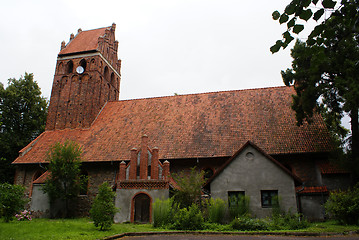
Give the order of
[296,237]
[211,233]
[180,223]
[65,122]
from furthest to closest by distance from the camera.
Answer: [65,122]
[180,223]
[211,233]
[296,237]

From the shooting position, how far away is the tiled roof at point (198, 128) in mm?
19469

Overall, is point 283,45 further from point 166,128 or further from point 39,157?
point 39,157

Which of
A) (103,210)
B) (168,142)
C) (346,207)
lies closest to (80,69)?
(168,142)

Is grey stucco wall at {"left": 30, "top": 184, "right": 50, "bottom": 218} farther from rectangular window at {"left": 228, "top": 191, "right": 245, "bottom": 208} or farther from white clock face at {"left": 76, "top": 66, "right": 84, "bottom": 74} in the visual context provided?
rectangular window at {"left": 228, "top": 191, "right": 245, "bottom": 208}

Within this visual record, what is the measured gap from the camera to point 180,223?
13047 mm

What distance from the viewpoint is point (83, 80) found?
2797cm

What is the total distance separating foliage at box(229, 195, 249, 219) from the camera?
14289 mm

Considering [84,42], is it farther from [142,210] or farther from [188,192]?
[188,192]

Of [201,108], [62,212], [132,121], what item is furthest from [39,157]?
[201,108]

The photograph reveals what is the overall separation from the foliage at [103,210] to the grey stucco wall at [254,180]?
558 cm

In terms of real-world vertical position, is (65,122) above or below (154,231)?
above

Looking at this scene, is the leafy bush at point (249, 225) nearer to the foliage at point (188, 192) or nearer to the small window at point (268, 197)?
the small window at point (268, 197)

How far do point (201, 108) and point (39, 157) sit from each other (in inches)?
528

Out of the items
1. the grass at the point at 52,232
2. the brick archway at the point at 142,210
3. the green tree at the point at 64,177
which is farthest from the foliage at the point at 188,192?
the green tree at the point at 64,177
